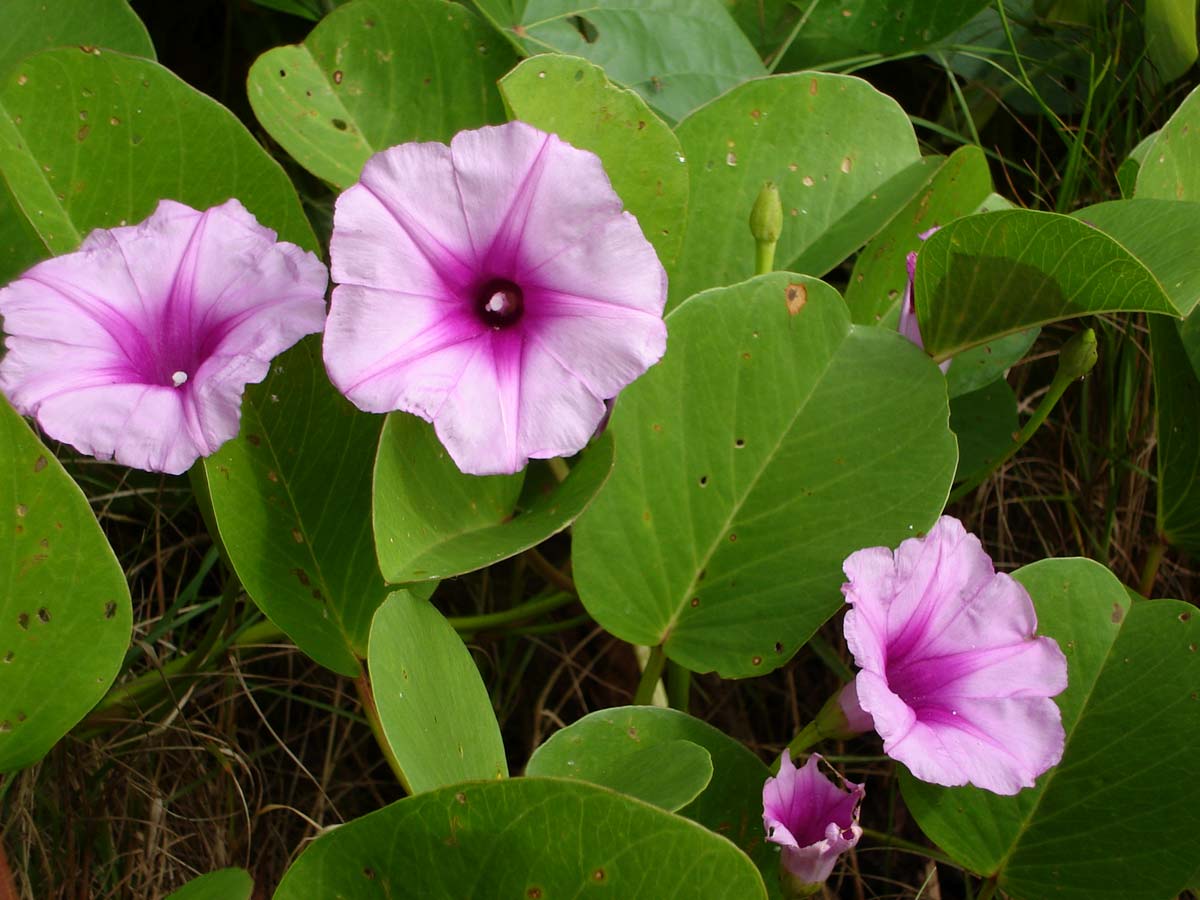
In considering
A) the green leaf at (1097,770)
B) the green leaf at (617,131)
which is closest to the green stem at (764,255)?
the green leaf at (617,131)

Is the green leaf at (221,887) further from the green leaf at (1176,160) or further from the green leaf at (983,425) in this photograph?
the green leaf at (1176,160)

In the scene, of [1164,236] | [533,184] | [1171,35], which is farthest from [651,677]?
[1171,35]

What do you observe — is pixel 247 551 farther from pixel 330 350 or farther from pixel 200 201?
pixel 200 201

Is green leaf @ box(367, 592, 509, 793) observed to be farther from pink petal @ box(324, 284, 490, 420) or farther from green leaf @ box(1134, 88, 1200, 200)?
green leaf @ box(1134, 88, 1200, 200)

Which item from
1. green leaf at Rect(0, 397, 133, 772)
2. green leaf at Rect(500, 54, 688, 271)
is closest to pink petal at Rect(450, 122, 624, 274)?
Result: green leaf at Rect(500, 54, 688, 271)

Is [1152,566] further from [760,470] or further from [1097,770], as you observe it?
[760,470]

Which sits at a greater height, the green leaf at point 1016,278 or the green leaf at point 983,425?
the green leaf at point 1016,278

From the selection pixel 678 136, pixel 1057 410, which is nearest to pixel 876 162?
pixel 678 136
